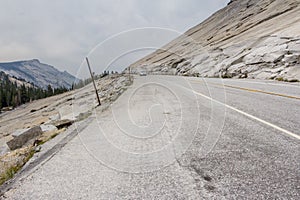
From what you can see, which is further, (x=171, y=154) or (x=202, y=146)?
(x=202, y=146)

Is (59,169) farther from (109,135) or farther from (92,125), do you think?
(92,125)

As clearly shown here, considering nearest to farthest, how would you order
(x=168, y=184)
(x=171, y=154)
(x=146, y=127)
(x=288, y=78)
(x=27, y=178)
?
(x=168, y=184)
(x=27, y=178)
(x=171, y=154)
(x=146, y=127)
(x=288, y=78)

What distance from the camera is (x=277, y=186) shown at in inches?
97.0

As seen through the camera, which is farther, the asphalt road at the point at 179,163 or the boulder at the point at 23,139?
the boulder at the point at 23,139

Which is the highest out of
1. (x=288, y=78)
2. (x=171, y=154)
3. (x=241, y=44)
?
(x=241, y=44)

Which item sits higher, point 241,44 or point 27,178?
point 241,44

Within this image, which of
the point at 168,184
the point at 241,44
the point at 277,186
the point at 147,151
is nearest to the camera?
the point at 277,186

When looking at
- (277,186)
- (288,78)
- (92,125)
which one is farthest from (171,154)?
(288,78)

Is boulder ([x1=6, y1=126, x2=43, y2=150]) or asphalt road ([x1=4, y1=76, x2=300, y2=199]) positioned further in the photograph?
boulder ([x1=6, y1=126, x2=43, y2=150])

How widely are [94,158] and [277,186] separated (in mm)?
2791

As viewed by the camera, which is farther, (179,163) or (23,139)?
(23,139)

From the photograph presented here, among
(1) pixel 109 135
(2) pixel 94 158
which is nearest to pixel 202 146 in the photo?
(2) pixel 94 158

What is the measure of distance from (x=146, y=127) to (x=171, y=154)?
6.61ft

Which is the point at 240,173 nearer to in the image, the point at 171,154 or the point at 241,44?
the point at 171,154
